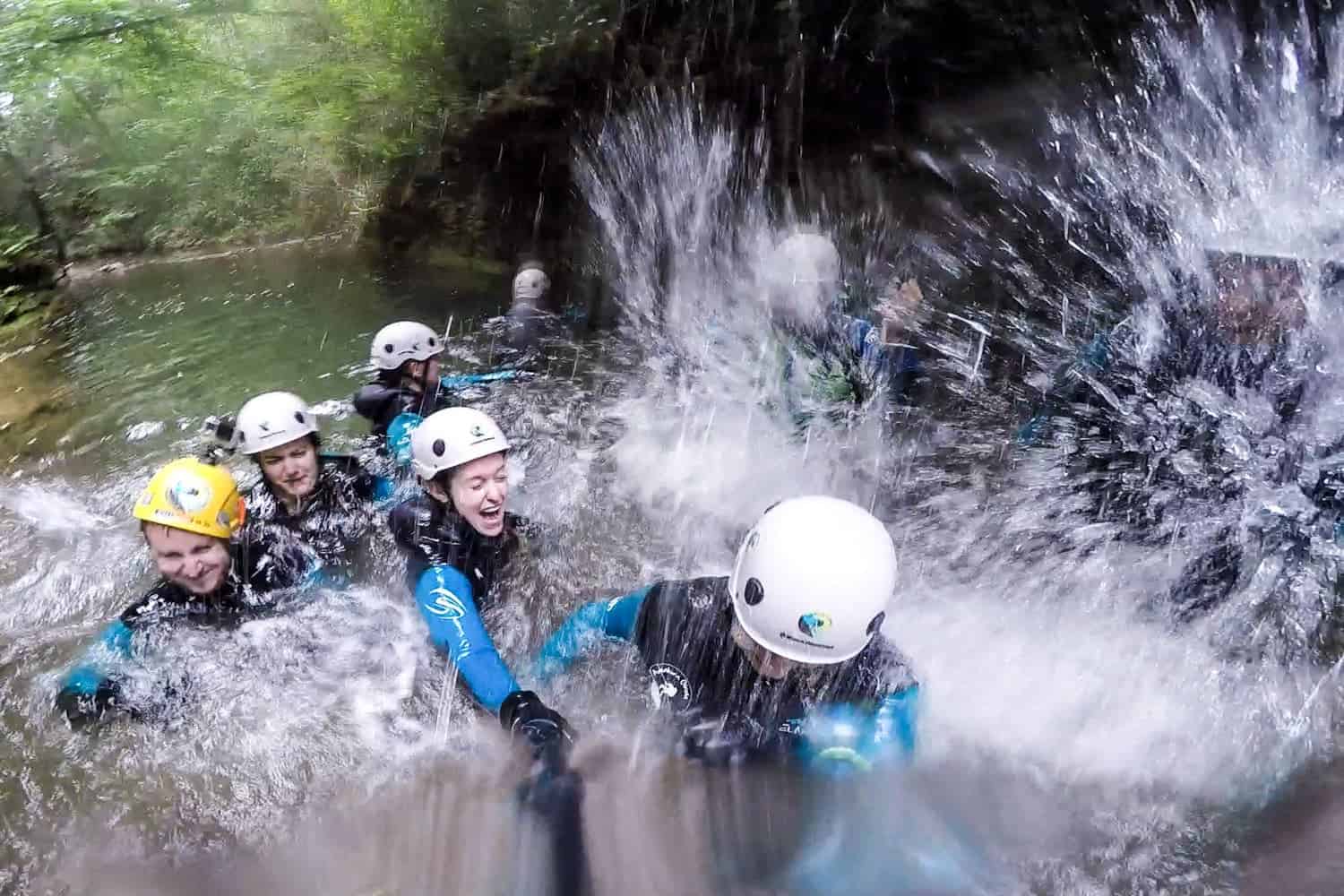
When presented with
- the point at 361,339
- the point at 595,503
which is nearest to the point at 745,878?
the point at 595,503

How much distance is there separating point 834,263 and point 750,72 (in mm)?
4230

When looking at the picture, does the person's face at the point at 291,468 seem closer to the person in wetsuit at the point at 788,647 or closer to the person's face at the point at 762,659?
the person in wetsuit at the point at 788,647

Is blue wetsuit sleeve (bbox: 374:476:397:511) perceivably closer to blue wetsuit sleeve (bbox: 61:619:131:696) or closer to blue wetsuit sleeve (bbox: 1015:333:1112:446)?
blue wetsuit sleeve (bbox: 61:619:131:696)

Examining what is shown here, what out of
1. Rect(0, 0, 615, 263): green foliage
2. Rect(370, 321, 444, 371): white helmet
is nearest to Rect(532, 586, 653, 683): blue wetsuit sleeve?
Rect(370, 321, 444, 371): white helmet

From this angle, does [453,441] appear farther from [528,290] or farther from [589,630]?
[528,290]

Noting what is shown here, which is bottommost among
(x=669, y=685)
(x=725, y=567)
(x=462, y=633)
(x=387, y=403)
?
(x=725, y=567)

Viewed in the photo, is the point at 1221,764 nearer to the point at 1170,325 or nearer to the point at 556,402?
the point at 1170,325

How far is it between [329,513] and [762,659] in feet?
10.3

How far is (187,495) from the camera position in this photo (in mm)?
4113

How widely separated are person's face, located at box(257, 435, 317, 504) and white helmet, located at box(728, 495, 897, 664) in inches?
124

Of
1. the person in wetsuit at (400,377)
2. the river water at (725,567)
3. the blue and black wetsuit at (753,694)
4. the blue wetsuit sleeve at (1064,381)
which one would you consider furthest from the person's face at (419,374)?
the blue wetsuit sleeve at (1064,381)

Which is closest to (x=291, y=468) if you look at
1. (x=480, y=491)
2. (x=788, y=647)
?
(x=480, y=491)

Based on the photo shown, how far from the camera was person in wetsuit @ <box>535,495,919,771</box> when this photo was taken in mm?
2893

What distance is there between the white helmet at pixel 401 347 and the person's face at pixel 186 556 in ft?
7.73
